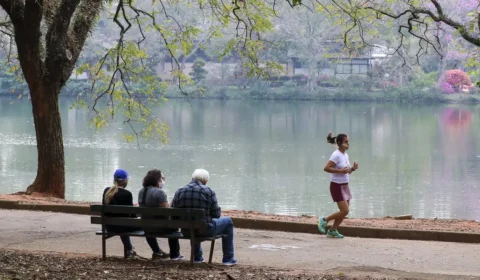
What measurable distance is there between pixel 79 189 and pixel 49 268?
17.3 metres

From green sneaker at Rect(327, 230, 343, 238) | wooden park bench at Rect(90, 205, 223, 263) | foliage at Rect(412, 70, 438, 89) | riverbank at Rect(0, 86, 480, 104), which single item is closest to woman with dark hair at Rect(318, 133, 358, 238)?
green sneaker at Rect(327, 230, 343, 238)

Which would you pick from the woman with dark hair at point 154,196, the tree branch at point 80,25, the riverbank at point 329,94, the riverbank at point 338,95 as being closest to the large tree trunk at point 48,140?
the tree branch at point 80,25

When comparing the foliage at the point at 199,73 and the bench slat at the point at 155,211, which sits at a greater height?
the foliage at the point at 199,73

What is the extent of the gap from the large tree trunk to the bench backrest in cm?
771

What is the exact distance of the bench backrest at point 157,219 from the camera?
779cm

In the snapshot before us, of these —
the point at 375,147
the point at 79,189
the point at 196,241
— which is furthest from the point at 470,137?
the point at 196,241

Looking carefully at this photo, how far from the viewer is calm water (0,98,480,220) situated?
24.3m

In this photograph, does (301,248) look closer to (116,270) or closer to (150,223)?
(150,223)

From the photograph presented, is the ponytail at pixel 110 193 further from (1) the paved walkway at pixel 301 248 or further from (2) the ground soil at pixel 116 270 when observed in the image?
(1) the paved walkway at pixel 301 248

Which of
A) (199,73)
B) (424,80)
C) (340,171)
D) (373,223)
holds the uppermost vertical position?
(199,73)

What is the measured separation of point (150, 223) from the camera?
314 inches

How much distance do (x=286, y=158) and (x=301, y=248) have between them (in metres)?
25.0

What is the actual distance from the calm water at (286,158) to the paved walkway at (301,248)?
11.1 meters

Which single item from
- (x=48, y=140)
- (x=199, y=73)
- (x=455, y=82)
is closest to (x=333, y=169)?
(x=48, y=140)
